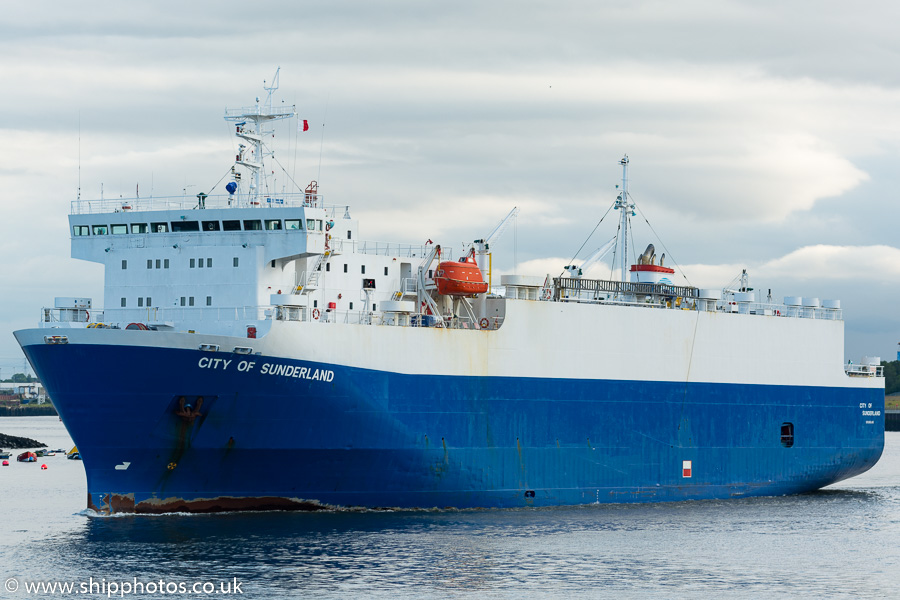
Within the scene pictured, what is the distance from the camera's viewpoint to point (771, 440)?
46969 mm

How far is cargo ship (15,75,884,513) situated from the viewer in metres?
33.7

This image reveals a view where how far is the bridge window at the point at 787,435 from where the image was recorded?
156 ft

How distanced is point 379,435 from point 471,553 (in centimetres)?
618

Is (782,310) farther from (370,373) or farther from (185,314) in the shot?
(185,314)

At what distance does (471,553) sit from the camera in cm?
3089

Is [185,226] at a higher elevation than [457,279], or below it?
higher

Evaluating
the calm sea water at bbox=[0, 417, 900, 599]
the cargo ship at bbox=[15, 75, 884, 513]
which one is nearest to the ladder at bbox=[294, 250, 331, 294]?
the cargo ship at bbox=[15, 75, 884, 513]

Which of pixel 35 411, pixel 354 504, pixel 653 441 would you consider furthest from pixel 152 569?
pixel 35 411

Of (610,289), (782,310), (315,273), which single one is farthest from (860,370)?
(315,273)

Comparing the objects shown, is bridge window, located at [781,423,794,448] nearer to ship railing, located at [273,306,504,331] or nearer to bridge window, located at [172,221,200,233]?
ship railing, located at [273,306,504,331]

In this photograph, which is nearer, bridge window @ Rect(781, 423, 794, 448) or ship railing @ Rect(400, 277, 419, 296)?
ship railing @ Rect(400, 277, 419, 296)

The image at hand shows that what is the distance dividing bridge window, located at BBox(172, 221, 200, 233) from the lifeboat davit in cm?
777

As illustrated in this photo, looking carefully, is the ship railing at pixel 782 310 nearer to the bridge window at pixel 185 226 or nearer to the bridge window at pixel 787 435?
the bridge window at pixel 787 435

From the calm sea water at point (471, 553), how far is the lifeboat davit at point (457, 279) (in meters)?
7.04
